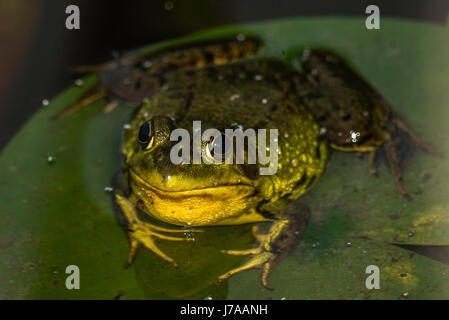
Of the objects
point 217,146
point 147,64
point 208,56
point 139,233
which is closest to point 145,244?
point 139,233

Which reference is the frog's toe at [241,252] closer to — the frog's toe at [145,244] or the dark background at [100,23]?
the frog's toe at [145,244]

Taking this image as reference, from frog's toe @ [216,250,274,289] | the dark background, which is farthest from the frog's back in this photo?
the dark background

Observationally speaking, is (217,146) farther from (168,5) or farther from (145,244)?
(168,5)

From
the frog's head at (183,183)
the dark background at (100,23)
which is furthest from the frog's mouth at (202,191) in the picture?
the dark background at (100,23)

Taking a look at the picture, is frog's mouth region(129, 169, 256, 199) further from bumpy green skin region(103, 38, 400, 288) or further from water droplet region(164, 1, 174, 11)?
water droplet region(164, 1, 174, 11)

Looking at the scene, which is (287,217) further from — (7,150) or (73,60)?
(73,60)
